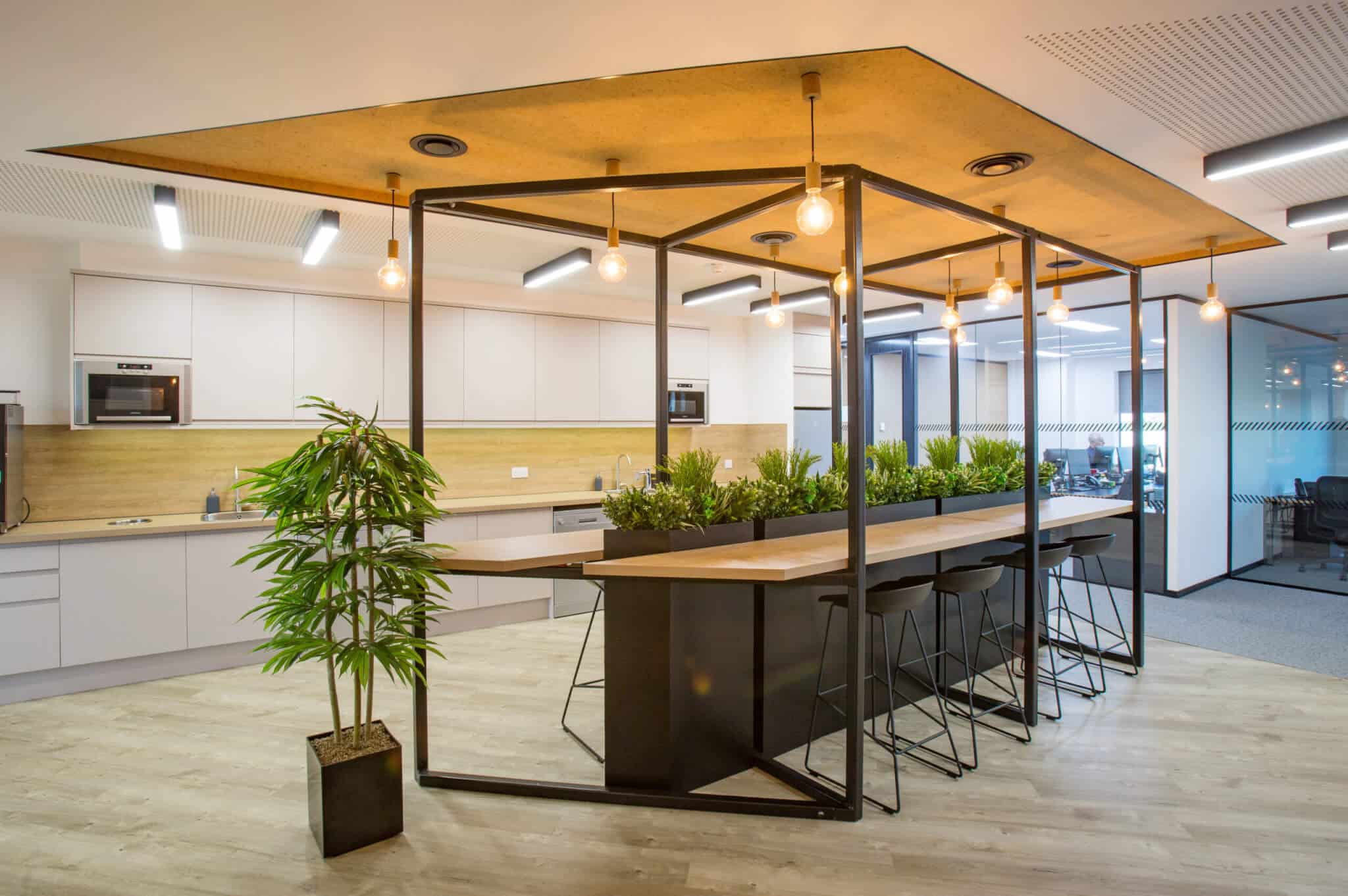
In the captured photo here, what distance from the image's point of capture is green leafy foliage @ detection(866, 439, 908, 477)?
4.07 meters

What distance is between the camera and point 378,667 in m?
4.36

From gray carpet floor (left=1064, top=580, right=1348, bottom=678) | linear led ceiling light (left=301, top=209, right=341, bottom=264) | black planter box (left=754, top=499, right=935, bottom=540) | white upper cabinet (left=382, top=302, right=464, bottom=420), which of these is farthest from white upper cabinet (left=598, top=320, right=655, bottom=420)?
gray carpet floor (left=1064, top=580, right=1348, bottom=678)

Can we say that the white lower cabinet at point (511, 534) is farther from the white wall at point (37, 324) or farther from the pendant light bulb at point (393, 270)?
the white wall at point (37, 324)

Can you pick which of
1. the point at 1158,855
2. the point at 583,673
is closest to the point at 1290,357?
the point at 1158,855

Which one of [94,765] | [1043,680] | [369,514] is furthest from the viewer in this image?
[1043,680]

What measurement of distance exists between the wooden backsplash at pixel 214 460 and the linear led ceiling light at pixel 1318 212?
4715 millimetres

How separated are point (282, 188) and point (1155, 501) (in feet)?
24.0

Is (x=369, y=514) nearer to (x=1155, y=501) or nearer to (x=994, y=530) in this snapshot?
(x=994, y=530)

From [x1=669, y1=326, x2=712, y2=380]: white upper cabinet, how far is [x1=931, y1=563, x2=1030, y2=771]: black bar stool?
319 centimetres

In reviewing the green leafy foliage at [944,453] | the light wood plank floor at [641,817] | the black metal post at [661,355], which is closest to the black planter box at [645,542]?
the black metal post at [661,355]

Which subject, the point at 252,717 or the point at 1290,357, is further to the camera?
the point at 1290,357

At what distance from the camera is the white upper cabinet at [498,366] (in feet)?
18.3

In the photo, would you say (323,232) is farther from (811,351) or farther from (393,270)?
(811,351)

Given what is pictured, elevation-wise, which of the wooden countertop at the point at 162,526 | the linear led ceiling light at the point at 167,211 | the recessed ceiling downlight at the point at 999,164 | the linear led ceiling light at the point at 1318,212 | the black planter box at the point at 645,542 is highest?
the recessed ceiling downlight at the point at 999,164
